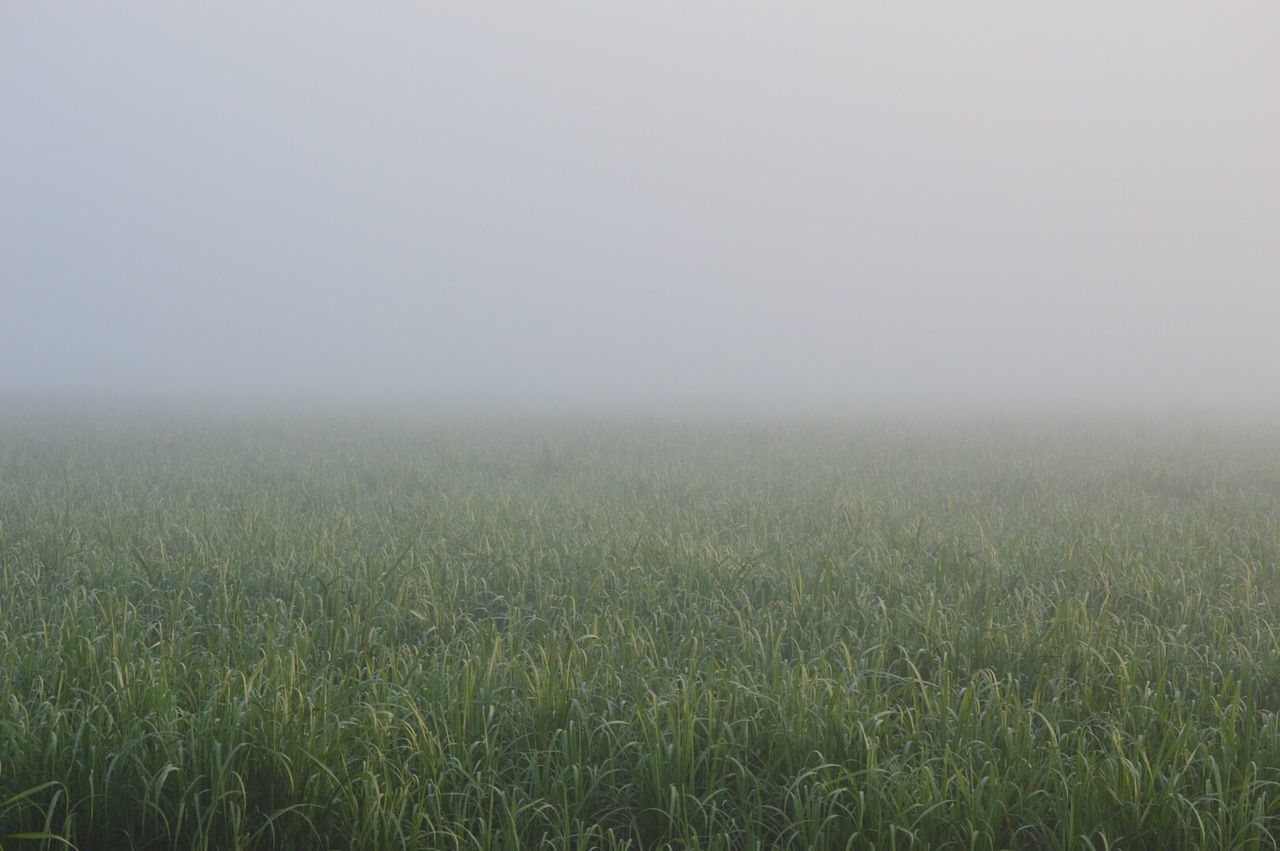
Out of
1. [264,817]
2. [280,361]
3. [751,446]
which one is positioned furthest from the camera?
[280,361]

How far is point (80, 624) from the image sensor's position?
4641 mm

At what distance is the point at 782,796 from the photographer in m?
3.13

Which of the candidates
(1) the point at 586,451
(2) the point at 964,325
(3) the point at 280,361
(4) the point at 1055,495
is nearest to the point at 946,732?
(4) the point at 1055,495

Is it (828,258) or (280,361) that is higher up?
(828,258)

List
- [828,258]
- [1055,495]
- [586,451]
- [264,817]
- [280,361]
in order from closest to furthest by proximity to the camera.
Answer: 1. [264,817]
2. [1055,495]
3. [586,451]
4. [280,361]
5. [828,258]

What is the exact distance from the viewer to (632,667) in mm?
4109

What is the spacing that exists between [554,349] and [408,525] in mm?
93997

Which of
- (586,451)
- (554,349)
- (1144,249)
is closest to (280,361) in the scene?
(554,349)

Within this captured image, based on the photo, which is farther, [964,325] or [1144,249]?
[1144,249]

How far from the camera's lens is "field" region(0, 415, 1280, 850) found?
9.23 feet

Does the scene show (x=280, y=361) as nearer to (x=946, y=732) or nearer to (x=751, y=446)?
(x=751, y=446)

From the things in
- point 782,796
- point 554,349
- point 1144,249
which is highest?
point 1144,249

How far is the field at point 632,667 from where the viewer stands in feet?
9.23

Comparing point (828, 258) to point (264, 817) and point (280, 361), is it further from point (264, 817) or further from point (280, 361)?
point (264, 817)
